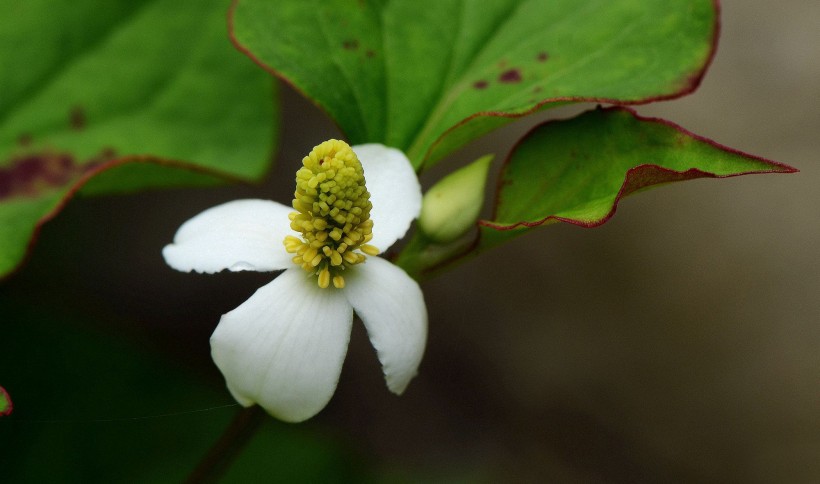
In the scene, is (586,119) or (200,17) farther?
(200,17)

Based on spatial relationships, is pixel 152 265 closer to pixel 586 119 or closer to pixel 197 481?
pixel 197 481

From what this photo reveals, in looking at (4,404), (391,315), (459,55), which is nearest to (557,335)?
(459,55)

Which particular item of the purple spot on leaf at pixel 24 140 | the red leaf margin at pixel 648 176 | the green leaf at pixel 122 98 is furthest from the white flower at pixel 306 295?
the purple spot on leaf at pixel 24 140

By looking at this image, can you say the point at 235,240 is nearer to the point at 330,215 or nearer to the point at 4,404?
the point at 330,215

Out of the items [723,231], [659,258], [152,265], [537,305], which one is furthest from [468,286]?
[152,265]

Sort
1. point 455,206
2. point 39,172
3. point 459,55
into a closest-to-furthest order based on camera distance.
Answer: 1. point 455,206
2. point 459,55
3. point 39,172

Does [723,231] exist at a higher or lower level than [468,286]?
higher

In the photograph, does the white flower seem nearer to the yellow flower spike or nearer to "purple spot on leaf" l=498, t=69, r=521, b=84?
the yellow flower spike
